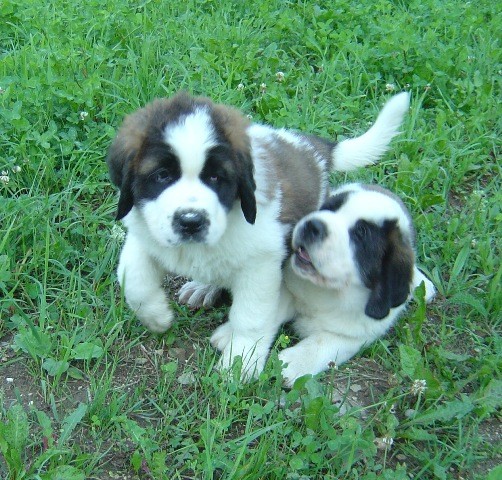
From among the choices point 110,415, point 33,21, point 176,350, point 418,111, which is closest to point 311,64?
point 418,111

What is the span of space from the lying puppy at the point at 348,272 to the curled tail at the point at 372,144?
64cm

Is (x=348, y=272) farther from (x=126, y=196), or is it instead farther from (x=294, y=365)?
(x=126, y=196)

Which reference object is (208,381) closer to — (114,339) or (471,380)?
(114,339)

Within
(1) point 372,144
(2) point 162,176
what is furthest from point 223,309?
(1) point 372,144

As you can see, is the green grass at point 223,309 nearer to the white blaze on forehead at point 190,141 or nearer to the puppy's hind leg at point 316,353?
the puppy's hind leg at point 316,353

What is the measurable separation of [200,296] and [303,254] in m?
0.59

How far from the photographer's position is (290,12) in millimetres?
5500

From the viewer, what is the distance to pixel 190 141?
2.74m

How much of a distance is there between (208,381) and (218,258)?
0.50 meters

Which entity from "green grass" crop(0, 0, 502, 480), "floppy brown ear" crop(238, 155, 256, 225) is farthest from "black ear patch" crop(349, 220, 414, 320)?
"floppy brown ear" crop(238, 155, 256, 225)

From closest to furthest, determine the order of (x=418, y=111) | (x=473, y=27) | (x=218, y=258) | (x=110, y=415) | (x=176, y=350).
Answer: (x=110, y=415)
(x=218, y=258)
(x=176, y=350)
(x=418, y=111)
(x=473, y=27)

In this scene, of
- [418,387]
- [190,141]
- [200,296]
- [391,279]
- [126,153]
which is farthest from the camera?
[200,296]

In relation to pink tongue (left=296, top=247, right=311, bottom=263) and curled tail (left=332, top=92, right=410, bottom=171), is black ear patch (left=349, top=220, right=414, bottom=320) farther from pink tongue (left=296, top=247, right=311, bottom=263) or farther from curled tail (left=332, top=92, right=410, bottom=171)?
curled tail (left=332, top=92, right=410, bottom=171)

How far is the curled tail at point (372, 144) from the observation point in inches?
157
